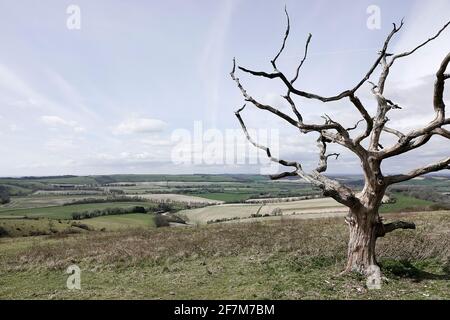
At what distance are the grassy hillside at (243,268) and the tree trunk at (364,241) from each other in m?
0.65

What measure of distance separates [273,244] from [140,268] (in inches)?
274

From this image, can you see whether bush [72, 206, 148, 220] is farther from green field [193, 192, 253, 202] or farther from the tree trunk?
the tree trunk

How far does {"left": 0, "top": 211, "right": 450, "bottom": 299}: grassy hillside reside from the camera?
488 inches

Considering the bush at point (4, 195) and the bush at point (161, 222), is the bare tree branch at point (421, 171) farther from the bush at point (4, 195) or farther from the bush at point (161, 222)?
the bush at point (4, 195)

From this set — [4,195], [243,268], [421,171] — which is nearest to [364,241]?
[421,171]

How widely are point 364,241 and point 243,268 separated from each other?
529cm

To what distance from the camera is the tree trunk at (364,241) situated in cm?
1341

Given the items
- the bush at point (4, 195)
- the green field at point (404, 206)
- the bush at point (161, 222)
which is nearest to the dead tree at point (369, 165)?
the green field at point (404, 206)

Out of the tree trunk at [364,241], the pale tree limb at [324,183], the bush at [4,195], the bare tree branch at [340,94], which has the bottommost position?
the bush at [4,195]

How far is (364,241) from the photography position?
44.2 feet

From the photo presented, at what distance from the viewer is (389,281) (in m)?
12.7

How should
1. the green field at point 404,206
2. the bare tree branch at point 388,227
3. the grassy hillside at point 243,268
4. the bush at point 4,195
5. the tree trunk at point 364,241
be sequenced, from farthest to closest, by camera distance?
the bush at point 4,195 → the green field at point 404,206 → the bare tree branch at point 388,227 → the tree trunk at point 364,241 → the grassy hillside at point 243,268

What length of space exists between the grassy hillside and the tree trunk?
65 centimetres
